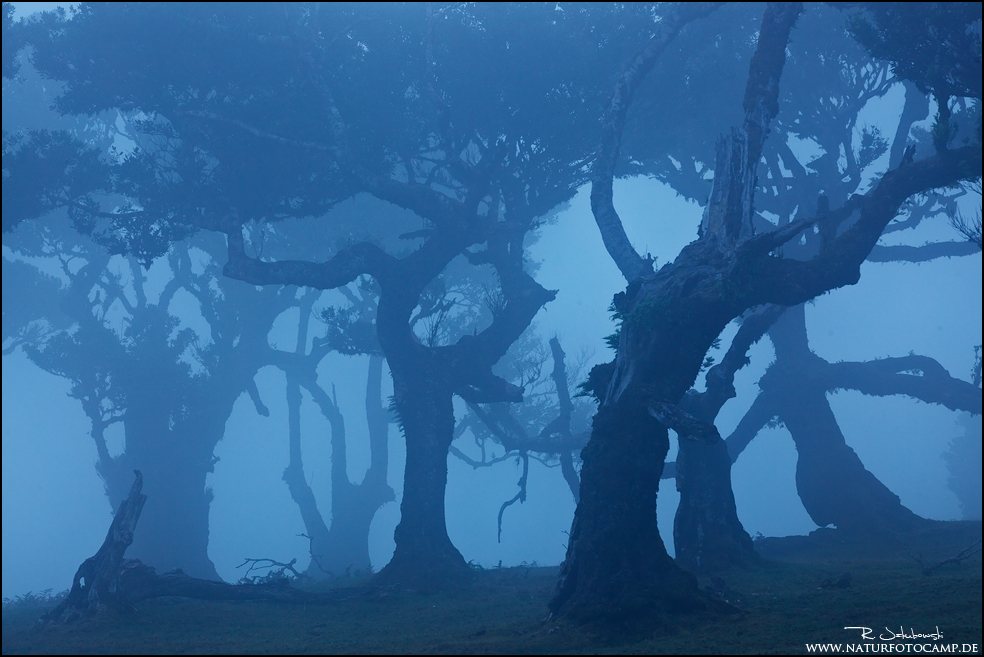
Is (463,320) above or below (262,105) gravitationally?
below

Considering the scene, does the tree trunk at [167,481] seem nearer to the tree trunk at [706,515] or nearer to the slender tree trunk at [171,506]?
the slender tree trunk at [171,506]

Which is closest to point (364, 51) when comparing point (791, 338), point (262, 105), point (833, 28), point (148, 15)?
point (262, 105)

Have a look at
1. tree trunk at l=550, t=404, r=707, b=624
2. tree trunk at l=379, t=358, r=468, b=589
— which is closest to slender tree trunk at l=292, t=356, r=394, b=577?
tree trunk at l=379, t=358, r=468, b=589

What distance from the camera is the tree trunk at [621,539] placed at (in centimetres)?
916

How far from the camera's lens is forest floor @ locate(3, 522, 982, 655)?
8.02m

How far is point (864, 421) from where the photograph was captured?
35.0m

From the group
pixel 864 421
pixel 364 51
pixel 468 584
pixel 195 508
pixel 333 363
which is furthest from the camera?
pixel 333 363

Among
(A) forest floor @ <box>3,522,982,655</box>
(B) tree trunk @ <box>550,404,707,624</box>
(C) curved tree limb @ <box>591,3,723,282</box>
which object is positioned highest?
(C) curved tree limb @ <box>591,3,723,282</box>

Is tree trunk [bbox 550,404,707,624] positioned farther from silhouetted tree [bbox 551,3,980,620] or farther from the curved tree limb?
the curved tree limb

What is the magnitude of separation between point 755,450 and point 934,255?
108ft

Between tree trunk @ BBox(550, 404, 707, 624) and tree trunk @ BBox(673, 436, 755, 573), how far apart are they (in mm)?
5292

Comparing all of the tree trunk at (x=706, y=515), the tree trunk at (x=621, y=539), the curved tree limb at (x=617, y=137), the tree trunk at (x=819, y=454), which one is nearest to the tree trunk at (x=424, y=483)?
the tree trunk at (x=706, y=515)

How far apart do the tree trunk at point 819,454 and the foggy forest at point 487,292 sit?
0.09m

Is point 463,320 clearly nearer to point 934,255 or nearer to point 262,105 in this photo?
point 262,105
